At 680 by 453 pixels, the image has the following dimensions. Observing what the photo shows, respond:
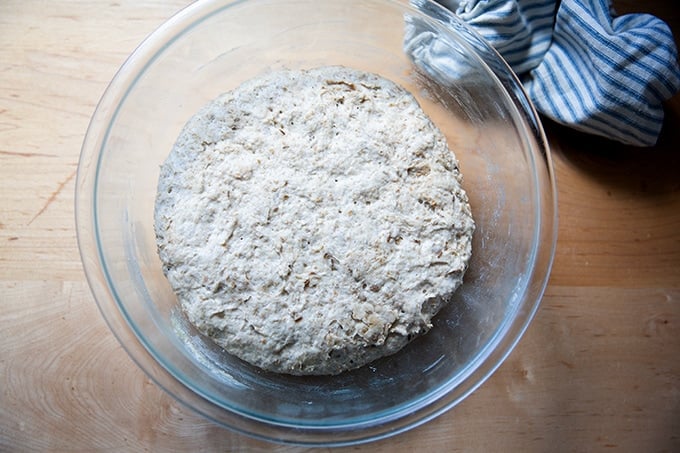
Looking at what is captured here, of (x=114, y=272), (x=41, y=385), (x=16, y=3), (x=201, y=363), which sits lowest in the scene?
(x=41, y=385)

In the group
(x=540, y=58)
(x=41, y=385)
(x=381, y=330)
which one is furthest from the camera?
(x=540, y=58)

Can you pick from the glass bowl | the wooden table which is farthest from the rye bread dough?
the wooden table

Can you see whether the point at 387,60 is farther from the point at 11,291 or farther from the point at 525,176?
the point at 11,291

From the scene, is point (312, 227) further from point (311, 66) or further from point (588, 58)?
point (588, 58)

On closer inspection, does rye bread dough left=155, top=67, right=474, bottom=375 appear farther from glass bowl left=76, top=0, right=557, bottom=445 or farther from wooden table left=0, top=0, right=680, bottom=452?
wooden table left=0, top=0, right=680, bottom=452

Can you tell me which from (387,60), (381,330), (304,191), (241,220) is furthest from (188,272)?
(387,60)

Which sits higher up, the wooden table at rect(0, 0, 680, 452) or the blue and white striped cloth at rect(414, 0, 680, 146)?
the blue and white striped cloth at rect(414, 0, 680, 146)

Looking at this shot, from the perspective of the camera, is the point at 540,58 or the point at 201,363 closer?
the point at 201,363
